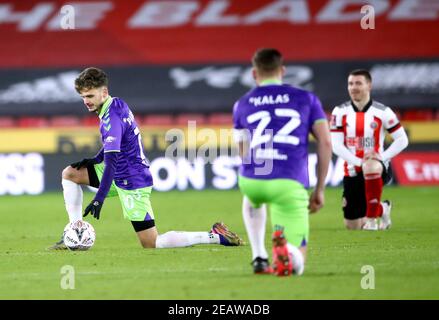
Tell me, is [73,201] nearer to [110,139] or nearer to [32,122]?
[110,139]

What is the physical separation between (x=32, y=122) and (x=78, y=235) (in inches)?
510

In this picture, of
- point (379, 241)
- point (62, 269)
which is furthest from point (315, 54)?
point (62, 269)

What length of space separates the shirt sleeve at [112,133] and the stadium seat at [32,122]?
43.1 feet

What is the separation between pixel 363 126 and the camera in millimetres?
12758

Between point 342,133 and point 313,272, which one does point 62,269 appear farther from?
point 342,133

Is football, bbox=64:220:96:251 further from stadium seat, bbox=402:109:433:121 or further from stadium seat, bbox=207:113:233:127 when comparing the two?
stadium seat, bbox=402:109:433:121

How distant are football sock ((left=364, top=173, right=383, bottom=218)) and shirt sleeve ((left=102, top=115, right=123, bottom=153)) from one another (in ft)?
12.3

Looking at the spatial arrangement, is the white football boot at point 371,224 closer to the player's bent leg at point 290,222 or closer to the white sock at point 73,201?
→ the white sock at point 73,201

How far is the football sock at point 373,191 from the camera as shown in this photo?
1255cm

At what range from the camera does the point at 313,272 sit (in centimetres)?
836

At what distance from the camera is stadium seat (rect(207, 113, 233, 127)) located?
22.2 meters

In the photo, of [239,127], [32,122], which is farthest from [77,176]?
[32,122]

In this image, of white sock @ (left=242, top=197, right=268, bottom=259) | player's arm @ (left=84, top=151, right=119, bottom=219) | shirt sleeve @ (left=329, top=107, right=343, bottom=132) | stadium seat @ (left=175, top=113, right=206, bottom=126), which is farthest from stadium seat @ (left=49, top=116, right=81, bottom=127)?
white sock @ (left=242, top=197, right=268, bottom=259)

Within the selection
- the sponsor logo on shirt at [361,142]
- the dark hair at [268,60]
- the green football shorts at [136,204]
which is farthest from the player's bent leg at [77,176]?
the sponsor logo on shirt at [361,142]
